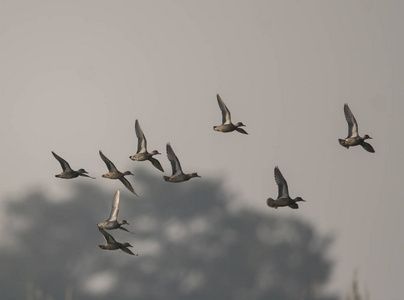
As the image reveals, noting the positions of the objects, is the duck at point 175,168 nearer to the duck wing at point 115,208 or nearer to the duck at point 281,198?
the duck wing at point 115,208

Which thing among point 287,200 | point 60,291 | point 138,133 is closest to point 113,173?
point 138,133

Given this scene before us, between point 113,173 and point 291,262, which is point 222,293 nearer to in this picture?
point 291,262

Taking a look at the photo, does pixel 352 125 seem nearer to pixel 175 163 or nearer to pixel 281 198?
pixel 281 198

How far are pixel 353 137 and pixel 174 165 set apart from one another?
5344 millimetres

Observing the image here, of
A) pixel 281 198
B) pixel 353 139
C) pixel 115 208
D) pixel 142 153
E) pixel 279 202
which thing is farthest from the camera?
pixel 142 153

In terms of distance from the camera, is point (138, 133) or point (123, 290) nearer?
point (138, 133)

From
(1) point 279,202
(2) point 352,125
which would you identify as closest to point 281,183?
(1) point 279,202

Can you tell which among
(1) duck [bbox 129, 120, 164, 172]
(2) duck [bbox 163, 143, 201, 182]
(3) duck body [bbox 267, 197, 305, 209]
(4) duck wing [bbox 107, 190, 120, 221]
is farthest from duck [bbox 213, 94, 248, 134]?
(4) duck wing [bbox 107, 190, 120, 221]

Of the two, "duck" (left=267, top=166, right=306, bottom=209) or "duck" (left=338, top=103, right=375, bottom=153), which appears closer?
"duck" (left=267, top=166, right=306, bottom=209)

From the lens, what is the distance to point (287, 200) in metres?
31.9

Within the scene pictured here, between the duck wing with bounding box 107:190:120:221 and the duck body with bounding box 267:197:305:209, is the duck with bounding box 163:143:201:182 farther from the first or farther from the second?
the duck body with bounding box 267:197:305:209

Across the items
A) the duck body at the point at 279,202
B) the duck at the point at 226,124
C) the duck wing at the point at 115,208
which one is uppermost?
the duck at the point at 226,124

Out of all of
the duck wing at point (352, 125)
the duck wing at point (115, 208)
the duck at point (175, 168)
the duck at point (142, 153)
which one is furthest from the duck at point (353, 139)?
the duck wing at point (115, 208)

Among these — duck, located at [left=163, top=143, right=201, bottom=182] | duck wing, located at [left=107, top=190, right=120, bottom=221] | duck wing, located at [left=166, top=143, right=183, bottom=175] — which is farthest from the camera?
duck wing, located at [left=166, top=143, right=183, bottom=175]
